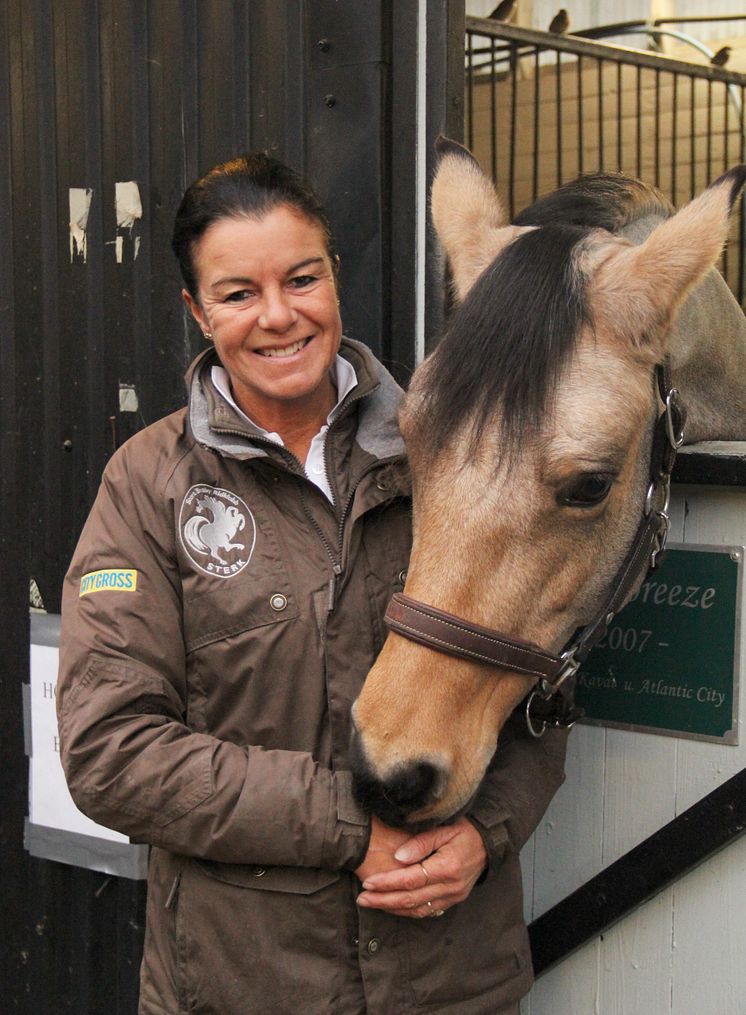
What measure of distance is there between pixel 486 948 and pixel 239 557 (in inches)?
29.6

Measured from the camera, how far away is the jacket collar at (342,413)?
6.19ft

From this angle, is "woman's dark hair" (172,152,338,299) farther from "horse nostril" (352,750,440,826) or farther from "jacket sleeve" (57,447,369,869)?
"horse nostril" (352,750,440,826)

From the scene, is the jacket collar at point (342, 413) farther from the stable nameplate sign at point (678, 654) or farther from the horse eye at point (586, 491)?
the stable nameplate sign at point (678, 654)

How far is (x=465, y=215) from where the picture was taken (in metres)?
2.10

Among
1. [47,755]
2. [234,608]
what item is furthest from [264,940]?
[47,755]

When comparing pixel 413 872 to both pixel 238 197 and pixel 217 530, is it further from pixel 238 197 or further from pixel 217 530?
pixel 238 197

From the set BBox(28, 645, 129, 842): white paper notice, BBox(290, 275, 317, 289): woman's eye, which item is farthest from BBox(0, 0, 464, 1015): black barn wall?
→ BBox(290, 275, 317, 289): woman's eye

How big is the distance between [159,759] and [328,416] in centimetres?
66

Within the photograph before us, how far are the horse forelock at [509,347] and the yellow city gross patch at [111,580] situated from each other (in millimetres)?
500

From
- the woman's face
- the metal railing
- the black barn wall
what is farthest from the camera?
the metal railing

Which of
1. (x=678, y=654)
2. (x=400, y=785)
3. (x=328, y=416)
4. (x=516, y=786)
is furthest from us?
(x=678, y=654)

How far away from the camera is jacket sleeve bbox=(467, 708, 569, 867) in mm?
1831

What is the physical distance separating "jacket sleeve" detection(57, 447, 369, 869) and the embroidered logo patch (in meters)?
0.05

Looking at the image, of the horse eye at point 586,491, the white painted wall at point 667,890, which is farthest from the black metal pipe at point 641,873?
the horse eye at point 586,491
